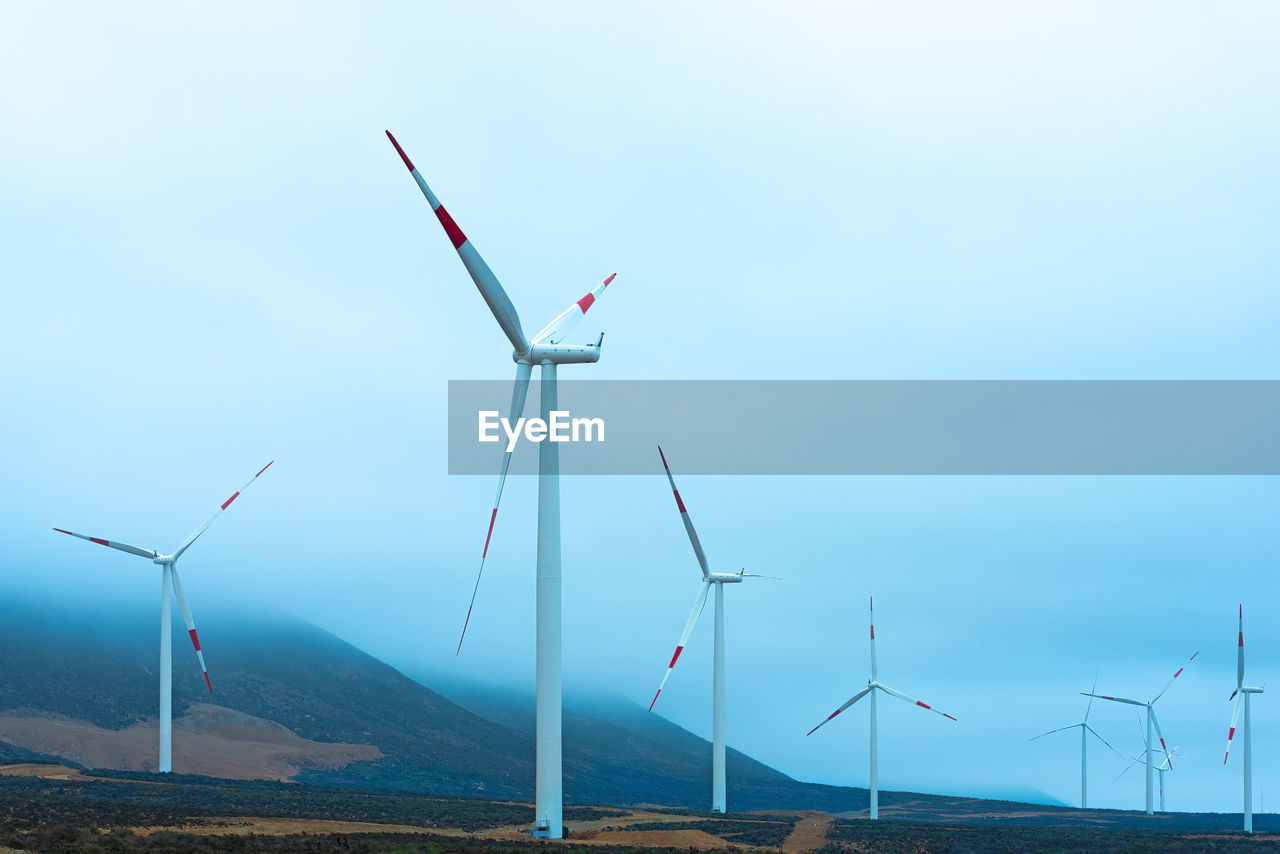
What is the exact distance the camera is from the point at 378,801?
89.7 m

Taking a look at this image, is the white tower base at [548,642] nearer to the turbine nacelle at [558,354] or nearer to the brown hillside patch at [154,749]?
the turbine nacelle at [558,354]

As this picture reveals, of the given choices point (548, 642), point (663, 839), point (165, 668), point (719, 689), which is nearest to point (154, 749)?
point (165, 668)

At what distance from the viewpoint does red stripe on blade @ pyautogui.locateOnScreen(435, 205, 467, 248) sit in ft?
146

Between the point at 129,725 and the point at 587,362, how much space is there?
565 ft

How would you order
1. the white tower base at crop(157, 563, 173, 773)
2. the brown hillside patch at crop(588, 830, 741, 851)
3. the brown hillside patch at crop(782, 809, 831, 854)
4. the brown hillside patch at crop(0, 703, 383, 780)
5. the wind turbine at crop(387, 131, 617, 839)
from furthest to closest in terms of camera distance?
the brown hillside patch at crop(0, 703, 383, 780) < the white tower base at crop(157, 563, 173, 773) < the brown hillside patch at crop(782, 809, 831, 854) < the brown hillside patch at crop(588, 830, 741, 851) < the wind turbine at crop(387, 131, 617, 839)

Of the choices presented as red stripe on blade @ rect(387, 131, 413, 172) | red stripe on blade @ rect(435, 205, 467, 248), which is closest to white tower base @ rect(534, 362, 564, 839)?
red stripe on blade @ rect(435, 205, 467, 248)

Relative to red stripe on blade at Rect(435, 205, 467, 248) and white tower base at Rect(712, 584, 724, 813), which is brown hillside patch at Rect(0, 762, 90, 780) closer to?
white tower base at Rect(712, 584, 724, 813)

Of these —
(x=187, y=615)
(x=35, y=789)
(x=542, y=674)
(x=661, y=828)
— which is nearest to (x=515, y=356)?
(x=542, y=674)

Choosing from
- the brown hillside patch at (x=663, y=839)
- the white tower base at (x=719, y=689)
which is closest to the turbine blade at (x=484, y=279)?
the brown hillside patch at (x=663, y=839)

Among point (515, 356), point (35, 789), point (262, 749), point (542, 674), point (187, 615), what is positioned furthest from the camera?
point (262, 749)

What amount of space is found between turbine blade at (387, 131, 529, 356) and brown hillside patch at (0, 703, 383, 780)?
12228 cm

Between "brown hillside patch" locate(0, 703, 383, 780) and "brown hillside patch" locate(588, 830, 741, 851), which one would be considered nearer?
"brown hillside patch" locate(588, 830, 741, 851)

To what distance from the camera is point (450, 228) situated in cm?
4538

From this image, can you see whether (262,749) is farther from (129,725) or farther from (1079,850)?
(1079,850)
